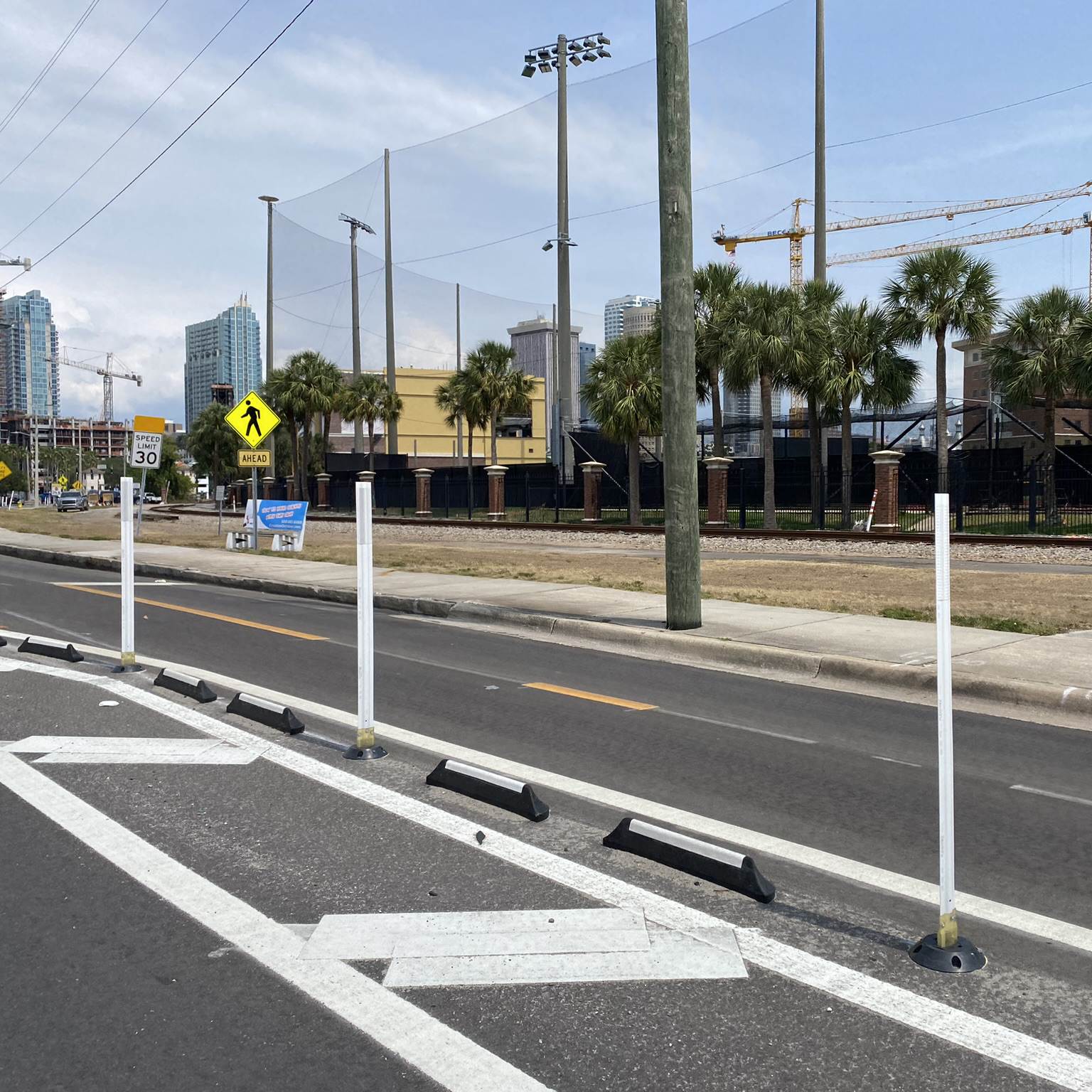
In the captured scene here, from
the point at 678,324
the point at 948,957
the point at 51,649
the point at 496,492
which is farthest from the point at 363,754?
the point at 496,492

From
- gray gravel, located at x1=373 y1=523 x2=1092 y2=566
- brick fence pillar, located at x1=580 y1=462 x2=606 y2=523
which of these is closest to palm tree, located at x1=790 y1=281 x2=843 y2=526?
gray gravel, located at x1=373 y1=523 x2=1092 y2=566

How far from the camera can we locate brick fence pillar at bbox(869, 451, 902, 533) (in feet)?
97.9

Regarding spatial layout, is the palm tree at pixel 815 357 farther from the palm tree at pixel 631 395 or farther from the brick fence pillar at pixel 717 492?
the palm tree at pixel 631 395

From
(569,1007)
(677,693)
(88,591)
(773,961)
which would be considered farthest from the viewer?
(88,591)

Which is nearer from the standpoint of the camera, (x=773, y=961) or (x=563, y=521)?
(x=773, y=961)

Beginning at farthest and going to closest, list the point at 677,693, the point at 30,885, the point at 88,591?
the point at 88,591 → the point at 677,693 → the point at 30,885

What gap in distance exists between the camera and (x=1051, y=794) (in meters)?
5.82

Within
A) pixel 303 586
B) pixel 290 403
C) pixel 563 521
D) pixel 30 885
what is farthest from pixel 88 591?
pixel 290 403

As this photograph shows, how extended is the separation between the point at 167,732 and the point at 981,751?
5134mm

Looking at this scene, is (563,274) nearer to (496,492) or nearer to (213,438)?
(496,492)

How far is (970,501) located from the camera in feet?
106

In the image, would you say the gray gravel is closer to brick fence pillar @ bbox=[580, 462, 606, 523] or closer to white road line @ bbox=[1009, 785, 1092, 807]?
brick fence pillar @ bbox=[580, 462, 606, 523]

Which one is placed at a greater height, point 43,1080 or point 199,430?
point 199,430

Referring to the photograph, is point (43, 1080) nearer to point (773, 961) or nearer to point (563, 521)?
point (773, 961)
